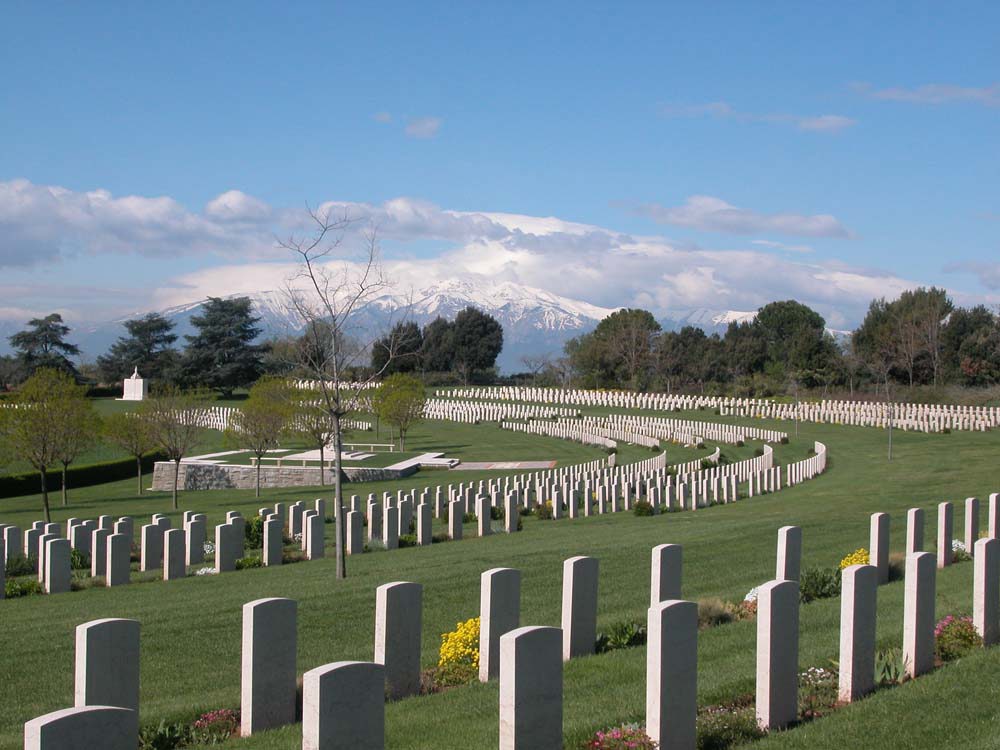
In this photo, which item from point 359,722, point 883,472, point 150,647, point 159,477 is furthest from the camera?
point 159,477

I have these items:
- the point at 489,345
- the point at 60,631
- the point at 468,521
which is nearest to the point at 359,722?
the point at 60,631

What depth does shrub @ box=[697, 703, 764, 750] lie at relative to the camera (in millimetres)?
5715

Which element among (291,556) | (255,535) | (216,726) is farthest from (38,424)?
(216,726)

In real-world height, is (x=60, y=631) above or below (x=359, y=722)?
below

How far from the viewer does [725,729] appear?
229 inches

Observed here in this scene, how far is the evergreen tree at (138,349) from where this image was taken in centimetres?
11019

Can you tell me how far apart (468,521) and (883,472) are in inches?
538

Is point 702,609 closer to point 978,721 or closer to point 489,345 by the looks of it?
point 978,721

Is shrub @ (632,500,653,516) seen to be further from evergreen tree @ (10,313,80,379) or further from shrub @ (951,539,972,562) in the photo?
evergreen tree @ (10,313,80,379)

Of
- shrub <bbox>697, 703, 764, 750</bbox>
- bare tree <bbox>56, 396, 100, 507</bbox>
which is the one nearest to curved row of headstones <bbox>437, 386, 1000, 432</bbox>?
bare tree <bbox>56, 396, 100, 507</bbox>

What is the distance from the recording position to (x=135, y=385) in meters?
93.0

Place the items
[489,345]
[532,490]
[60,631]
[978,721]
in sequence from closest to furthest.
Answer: [978,721]
[60,631]
[532,490]
[489,345]

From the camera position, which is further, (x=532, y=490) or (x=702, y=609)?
(x=532, y=490)

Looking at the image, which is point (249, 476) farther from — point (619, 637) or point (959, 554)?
point (619, 637)
